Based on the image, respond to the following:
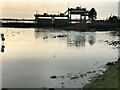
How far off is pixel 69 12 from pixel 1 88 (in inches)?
5191

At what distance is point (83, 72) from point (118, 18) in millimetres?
130126

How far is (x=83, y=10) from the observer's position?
150000 millimetres

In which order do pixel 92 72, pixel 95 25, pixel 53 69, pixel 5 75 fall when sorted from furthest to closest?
pixel 95 25, pixel 53 69, pixel 92 72, pixel 5 75

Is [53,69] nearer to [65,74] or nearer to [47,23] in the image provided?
[65,74]

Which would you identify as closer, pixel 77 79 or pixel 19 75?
pixel 77 79

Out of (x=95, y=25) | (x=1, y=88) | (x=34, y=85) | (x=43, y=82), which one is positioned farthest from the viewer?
(x=95, y=25)

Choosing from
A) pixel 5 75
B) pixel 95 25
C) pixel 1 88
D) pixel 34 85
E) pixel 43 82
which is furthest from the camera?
pixel 95 25

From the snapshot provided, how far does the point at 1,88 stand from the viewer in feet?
70.3

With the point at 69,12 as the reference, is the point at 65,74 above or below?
below

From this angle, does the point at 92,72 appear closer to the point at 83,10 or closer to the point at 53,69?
the point at 53,69

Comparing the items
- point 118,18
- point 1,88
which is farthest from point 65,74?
point 118,18

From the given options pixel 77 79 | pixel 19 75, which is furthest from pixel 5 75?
pixel 77 79

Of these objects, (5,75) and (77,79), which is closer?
(77,79)

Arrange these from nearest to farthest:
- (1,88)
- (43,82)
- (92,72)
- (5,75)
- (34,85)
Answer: (1,88)
(34,85)
(43,82)
(5,75)
(92,72)
